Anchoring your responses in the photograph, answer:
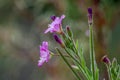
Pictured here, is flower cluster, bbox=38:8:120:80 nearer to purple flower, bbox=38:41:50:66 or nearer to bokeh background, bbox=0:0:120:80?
purple flower, bbox=38:41:50:66

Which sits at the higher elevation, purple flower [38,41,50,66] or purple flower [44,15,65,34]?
purple flower [44,15,65,34]

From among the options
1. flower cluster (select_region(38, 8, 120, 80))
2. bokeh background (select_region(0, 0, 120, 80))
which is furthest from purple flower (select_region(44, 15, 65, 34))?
bokeh background (select_region(0, 0, 120, 80))

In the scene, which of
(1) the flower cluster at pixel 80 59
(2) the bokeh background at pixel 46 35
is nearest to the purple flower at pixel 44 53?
(1) the flower cluster at pixel 80 59

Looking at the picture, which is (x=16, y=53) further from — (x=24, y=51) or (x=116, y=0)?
(x=116, y=0)

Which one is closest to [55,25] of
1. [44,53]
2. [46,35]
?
[44,53]

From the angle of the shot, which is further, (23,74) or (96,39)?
(23,74)

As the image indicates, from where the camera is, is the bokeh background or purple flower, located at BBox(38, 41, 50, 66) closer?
purple flower, located at BBox(38, 41, 50, 66)

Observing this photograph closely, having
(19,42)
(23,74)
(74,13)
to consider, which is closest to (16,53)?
(19,42)

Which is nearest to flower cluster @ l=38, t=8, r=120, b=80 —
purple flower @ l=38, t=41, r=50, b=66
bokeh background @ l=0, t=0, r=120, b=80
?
purple flower @ l=38, t=41, r=50, b=66
